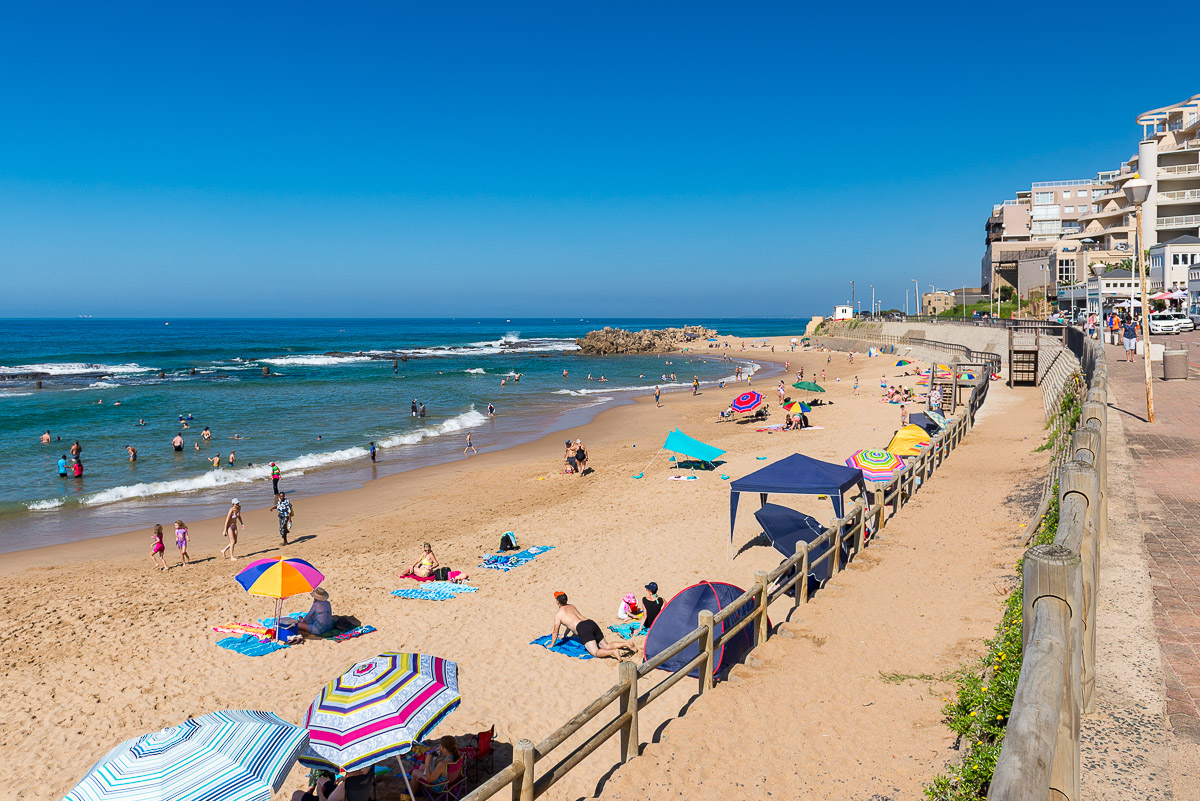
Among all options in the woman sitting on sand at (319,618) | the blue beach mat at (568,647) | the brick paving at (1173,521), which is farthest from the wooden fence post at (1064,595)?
the woman sitting on sand at (319,618)

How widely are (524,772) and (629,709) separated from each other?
138 centimetres

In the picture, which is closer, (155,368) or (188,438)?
(188,438)

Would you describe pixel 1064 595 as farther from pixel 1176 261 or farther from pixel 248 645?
pixel 1176 261

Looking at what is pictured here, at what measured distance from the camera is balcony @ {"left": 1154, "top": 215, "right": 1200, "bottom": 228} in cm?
5302

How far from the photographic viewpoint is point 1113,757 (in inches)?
165

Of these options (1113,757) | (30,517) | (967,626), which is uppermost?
(1113,757)

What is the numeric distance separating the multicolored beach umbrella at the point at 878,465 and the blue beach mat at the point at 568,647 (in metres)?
7.06

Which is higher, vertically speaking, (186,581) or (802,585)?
(802,585)

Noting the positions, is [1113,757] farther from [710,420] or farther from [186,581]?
[710,420]

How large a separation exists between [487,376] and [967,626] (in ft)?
206

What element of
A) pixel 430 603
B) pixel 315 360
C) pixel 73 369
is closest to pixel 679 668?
pixel 430 603

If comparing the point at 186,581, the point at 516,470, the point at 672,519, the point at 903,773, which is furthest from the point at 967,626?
the point at 516,470

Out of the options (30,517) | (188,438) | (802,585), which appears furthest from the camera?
(188,438)

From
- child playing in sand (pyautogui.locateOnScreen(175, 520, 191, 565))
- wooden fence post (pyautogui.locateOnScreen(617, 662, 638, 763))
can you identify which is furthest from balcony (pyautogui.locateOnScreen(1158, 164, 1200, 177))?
child playing in sand (pyautogui.locateOnScreen(175, 520, 191, 565))
